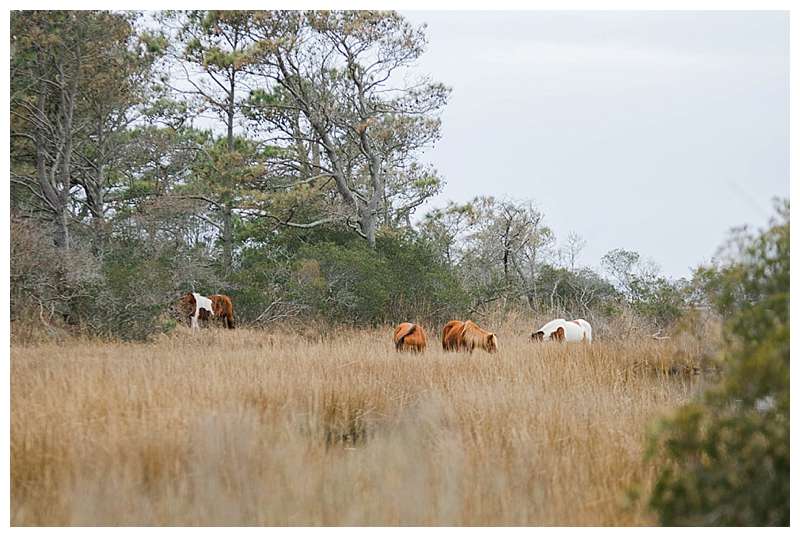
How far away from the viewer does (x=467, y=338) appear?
34.3 feet

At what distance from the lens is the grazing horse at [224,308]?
14211mm

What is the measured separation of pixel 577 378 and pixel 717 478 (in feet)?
15.8

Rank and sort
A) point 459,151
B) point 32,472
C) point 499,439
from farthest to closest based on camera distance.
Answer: point 459,151, point 499,439, point 32,472

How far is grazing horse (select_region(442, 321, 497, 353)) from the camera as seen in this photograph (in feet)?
33.6

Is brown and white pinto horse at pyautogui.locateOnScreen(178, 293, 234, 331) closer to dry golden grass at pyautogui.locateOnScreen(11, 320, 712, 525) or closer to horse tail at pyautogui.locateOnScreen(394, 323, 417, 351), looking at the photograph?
horse tail at pyautogui.locateOnScreen(394, 323, 417, 351)

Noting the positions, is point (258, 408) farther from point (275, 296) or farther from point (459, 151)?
point (459, 151)

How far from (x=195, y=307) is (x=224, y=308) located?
729 mm

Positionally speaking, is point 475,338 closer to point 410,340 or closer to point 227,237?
point 410,340

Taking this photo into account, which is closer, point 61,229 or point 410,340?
point 410,340

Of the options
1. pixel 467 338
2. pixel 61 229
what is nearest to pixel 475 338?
pixel 467 338

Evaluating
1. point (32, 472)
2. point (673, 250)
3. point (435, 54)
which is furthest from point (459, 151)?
point (32, 472)

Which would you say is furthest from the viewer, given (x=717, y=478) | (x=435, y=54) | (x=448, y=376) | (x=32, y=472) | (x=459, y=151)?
(x=459, y=151)

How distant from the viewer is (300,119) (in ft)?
60.0
